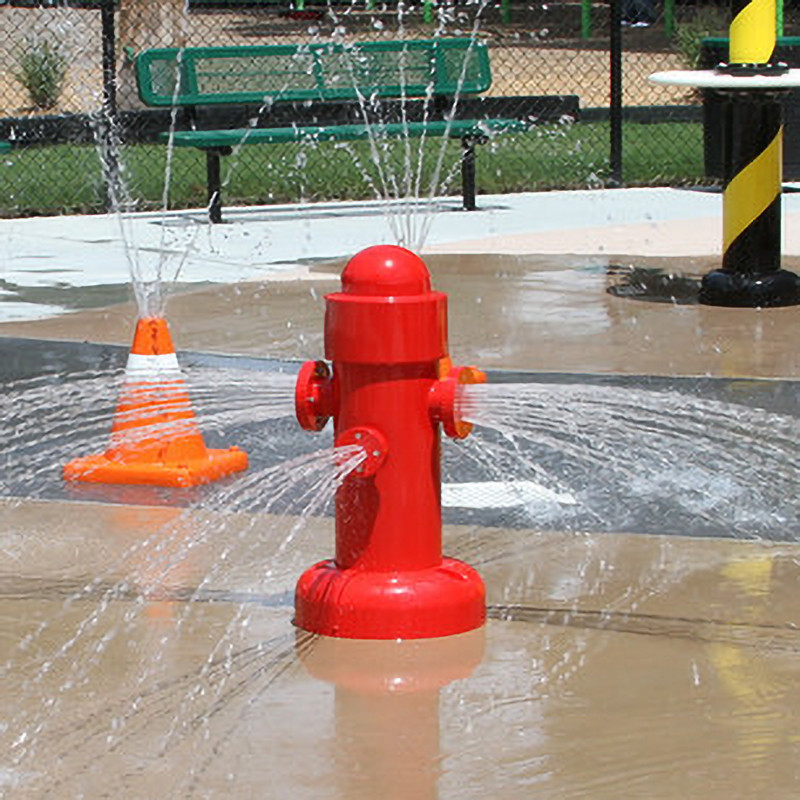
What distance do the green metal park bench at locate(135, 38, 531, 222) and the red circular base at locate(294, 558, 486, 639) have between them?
872 centimetres

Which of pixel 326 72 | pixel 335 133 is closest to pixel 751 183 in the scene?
pixel 335 133

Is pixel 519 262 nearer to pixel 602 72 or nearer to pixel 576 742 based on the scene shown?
pixel 576 742

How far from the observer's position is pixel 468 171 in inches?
494

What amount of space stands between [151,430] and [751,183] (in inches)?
159

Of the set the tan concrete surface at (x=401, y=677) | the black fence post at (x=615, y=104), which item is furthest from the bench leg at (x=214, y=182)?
the tan concrete surface at (x=401, y=677)

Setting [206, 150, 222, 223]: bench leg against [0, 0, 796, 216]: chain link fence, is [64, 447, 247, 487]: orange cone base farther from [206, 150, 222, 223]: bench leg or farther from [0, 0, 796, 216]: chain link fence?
[206, 150, 222, 223]: bench leg

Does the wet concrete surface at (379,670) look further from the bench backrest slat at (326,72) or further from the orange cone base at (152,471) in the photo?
the bench backrest slat at (326,72)

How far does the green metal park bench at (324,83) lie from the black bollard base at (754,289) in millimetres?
4171

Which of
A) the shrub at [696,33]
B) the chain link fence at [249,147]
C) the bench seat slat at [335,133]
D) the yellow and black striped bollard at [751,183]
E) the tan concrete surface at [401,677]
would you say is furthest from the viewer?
the shrub at [696,33]

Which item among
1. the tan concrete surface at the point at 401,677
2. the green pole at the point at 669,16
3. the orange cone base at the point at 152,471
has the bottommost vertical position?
the tan concrete surface at the point at 401,677

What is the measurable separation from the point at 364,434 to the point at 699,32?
70.6 feet

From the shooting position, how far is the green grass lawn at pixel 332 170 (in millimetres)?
13742

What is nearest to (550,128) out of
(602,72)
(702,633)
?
(602,72)

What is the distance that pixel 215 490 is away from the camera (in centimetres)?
552
